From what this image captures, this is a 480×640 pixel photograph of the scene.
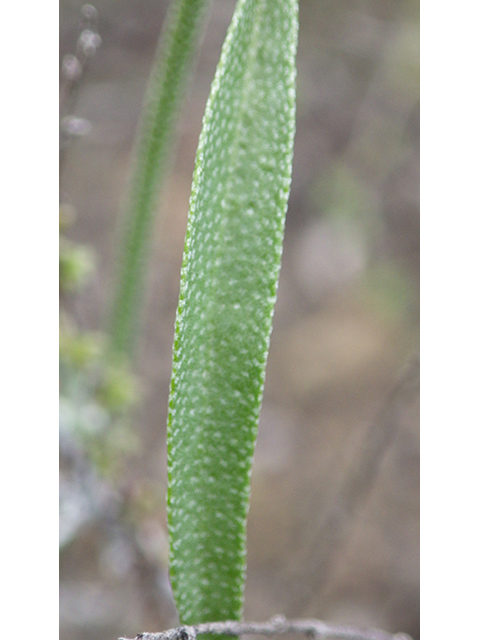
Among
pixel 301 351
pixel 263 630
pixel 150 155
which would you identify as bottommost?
pixel 263 630

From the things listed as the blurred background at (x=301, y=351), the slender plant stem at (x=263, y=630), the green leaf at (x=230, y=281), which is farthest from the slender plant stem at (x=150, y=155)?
the slender plant stem at (x=263, y=630)

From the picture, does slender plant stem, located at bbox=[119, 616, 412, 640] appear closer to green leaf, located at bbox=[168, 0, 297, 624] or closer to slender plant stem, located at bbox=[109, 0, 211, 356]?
green leaf, located at bbox=[168, 0, 297, 624]

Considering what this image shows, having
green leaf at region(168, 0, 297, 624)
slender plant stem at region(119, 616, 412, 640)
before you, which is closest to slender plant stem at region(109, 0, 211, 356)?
green leaf at region(168, 0, 297, 624)

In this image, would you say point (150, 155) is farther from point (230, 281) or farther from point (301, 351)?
point (301, 351)

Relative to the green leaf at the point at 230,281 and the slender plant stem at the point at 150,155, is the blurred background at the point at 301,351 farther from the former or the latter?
the green leaf at the point at 230,281

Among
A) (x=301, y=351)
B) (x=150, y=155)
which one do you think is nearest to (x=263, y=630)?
(x=150, y=155)

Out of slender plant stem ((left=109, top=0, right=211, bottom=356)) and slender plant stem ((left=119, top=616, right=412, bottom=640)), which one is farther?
slender plant stem ((left=109, top=0, right=211, bottom=356))
